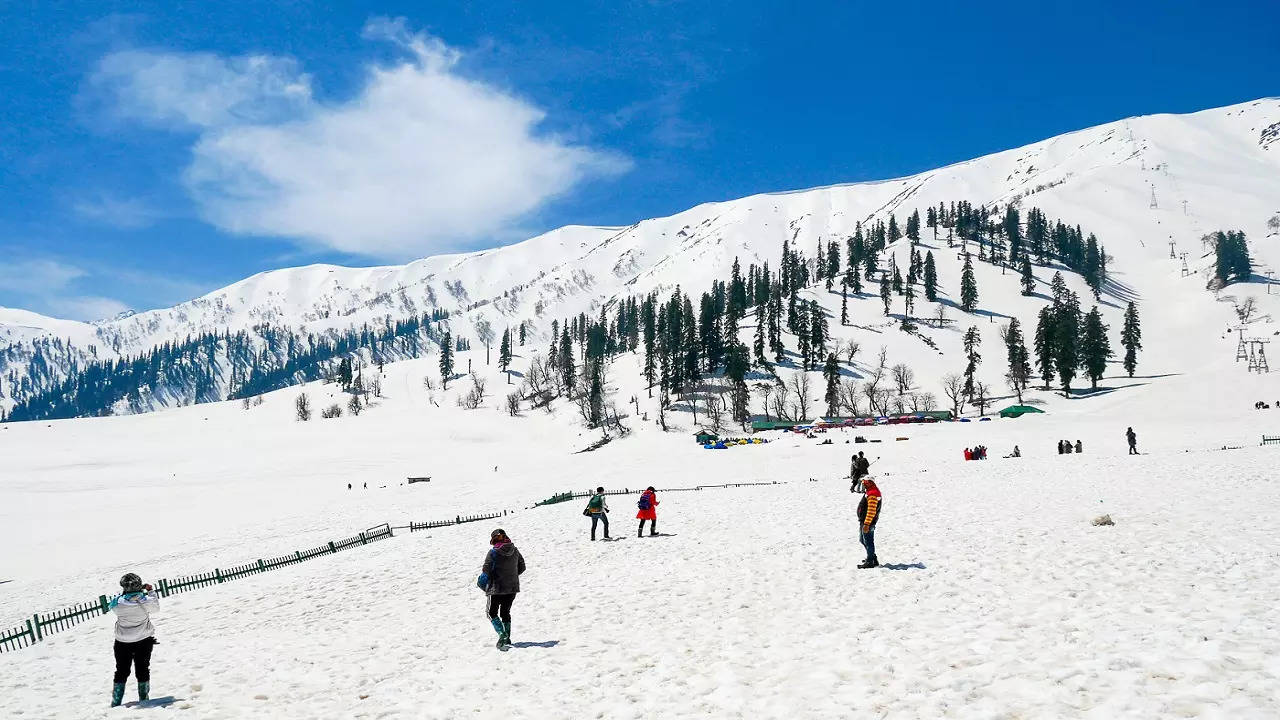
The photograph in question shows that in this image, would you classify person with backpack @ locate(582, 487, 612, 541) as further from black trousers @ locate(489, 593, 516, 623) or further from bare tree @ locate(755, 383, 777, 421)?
bare tree @ locate(755, 383, 777, 421)

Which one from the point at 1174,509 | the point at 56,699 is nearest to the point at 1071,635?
the point at 1174,509

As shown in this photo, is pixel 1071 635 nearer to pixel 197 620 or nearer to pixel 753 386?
pixel 197 620

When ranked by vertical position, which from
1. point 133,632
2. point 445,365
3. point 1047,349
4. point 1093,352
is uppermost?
point 445,365

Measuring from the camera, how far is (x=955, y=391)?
4227 inches

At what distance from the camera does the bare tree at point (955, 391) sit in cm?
10401

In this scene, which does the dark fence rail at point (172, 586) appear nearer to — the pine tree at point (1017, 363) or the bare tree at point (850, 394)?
the bare tree at point (850, 394)

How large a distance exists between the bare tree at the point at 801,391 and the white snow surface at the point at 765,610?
6414 centimetres

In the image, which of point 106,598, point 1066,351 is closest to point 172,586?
point 106,598

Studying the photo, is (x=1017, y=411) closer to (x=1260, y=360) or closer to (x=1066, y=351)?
(x=1066, y=351)

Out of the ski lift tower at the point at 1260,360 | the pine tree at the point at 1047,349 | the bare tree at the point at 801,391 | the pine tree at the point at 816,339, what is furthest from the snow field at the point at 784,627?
the pine tree at the point at 816,339

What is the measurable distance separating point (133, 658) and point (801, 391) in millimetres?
109402

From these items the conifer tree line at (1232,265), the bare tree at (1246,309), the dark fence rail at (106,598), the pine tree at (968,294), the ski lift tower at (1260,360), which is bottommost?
the dark fence rail at (106,598)

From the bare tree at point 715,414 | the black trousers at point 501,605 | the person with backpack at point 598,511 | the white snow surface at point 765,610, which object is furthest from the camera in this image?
the bare tree at point 715,414

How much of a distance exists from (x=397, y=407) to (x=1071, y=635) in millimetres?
168685
